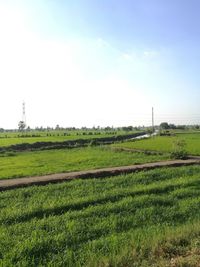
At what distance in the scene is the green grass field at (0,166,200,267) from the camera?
6.96 meters

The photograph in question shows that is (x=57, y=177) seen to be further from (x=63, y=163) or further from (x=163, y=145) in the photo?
(x=163, y=145)

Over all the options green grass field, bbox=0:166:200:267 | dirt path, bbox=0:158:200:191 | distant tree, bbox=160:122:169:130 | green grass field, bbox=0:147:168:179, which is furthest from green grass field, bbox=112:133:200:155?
distant tree, bbox=160:122:169:130

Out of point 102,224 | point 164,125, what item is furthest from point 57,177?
point 164,125

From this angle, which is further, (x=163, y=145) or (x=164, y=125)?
(x=164, y=125)

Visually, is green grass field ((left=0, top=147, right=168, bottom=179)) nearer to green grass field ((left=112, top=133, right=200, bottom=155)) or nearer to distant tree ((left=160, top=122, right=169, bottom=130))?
green grass field ((left=112, top=133, right=200, bottom=155))

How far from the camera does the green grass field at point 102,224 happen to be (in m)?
6.96

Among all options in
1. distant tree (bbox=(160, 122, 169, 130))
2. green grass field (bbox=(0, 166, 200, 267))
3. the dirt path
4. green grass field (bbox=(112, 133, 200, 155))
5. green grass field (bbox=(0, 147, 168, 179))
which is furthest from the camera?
distant tree (bbox=(160, 122, 169, 130))

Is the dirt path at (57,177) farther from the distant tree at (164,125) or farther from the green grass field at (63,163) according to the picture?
the distant tree at (164,125)

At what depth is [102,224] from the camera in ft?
29.7

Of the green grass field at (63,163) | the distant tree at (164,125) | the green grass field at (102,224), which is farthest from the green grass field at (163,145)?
the distant tree at (164,125)

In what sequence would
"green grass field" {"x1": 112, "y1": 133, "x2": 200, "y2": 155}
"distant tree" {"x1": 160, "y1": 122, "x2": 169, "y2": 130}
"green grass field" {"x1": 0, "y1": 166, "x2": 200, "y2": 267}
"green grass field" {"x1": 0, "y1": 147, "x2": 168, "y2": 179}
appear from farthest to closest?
1. "distant tree" {"x1": 160, "y1": 122, "x2": 169, "y2": 130}
2. "green grass field" {"x1": 112, "y1": 133, "x2": 200, "y2": 155}
3. "green grass field" {"x1": 0, "y1": 147, "x2": 168, "y2": 179}
4. "green grass field" {"x1": 0, "y1": 166, "x2": 200, "y2": 267}

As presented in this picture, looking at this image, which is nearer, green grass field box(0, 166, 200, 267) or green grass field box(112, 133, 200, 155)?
green grass field box(0, 166, 200, 267)

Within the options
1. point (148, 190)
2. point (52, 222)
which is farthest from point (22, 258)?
point (148, 190)

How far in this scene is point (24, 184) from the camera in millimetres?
14320
